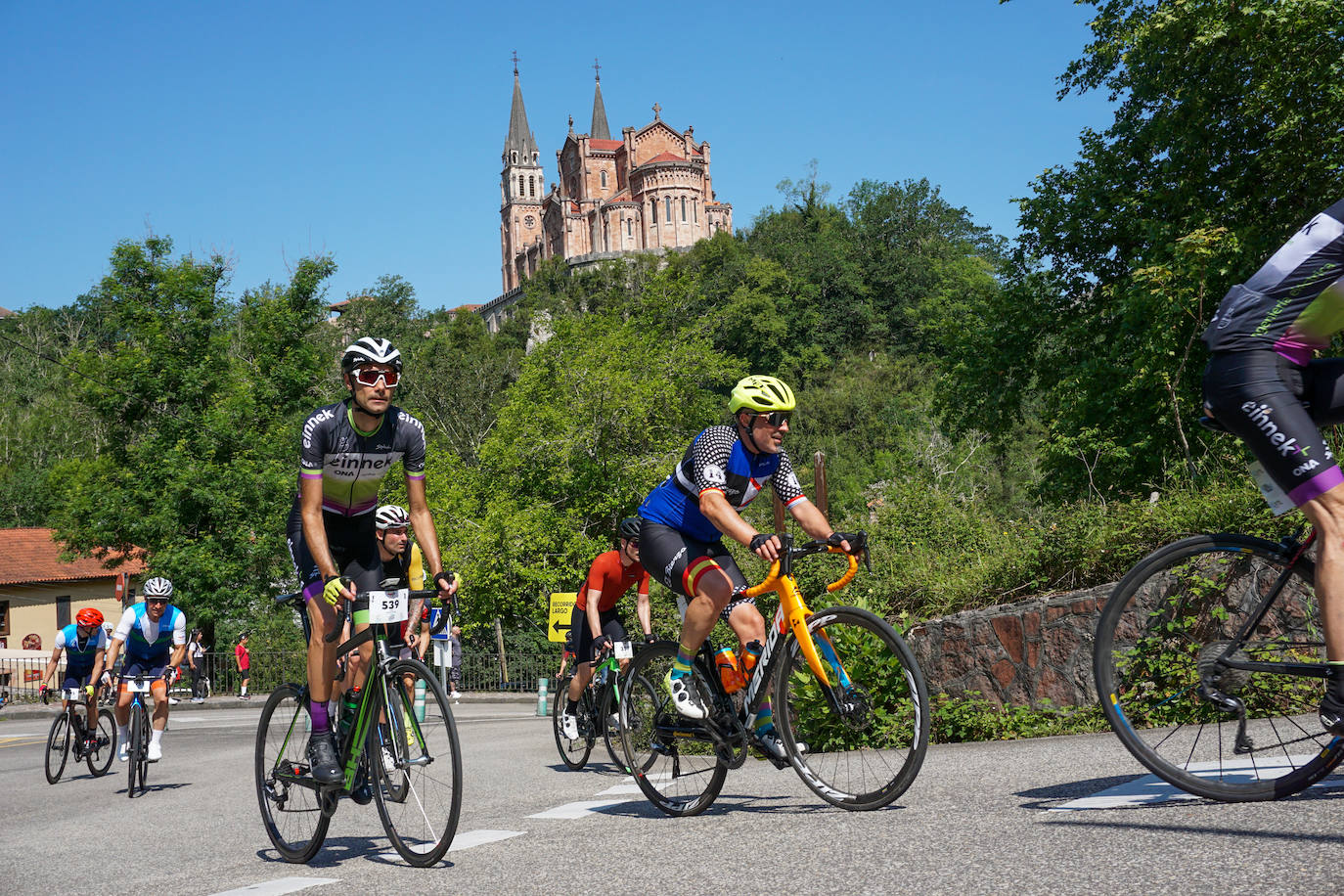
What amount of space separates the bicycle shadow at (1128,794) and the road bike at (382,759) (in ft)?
7.98

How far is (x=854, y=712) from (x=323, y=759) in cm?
244

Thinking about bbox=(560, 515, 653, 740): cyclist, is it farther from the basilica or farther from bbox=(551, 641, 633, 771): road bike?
the basilica

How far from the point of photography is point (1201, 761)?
4.29 m

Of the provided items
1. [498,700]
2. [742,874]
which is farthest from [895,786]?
[498,700]

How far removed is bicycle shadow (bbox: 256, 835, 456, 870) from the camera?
534cm

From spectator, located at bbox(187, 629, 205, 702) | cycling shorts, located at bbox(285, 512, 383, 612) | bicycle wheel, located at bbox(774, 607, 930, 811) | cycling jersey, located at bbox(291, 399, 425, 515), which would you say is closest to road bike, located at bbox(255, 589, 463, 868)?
cycling shorts, located at bbox(285, 512, 383, 612)

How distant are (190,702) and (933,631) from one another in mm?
25253

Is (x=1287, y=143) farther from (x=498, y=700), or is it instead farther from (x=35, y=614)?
(x=35, y=614)

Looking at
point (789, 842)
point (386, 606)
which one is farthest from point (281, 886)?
point (789, 842)

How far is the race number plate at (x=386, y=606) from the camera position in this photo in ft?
17.5

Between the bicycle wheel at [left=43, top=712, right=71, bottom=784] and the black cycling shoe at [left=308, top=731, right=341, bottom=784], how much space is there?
8884 millimetres

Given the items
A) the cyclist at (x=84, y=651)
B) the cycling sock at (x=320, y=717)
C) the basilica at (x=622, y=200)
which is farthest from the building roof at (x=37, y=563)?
the basilica at (x=622, y=200)

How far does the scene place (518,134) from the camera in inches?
6452

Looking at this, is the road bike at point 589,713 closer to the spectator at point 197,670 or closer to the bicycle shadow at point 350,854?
the bicycle shadow at point 350,854
